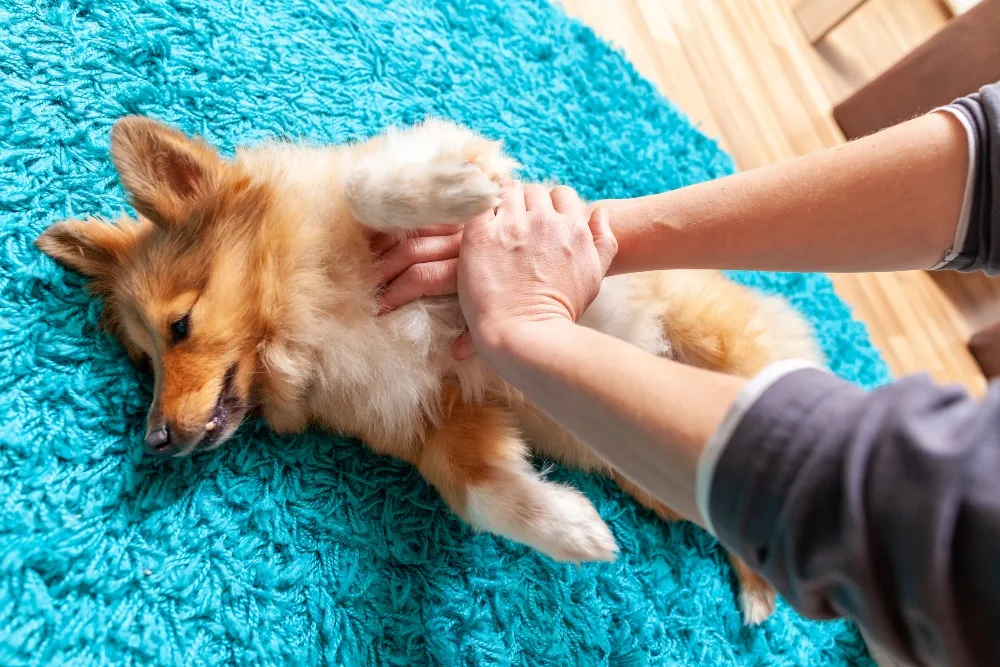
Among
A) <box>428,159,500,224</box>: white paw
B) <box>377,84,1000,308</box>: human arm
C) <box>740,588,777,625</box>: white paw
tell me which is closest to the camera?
<box>377,84,1000,308</box>: human arm

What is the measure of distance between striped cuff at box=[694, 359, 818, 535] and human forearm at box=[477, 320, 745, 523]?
0.02 metres

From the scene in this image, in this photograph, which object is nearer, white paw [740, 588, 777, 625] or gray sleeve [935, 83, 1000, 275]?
gray sleeve [935, 83, 1000, 275]

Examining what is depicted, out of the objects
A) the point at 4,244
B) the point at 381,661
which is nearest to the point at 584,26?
the point at 4,244

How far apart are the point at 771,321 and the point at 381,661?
1.82 meters

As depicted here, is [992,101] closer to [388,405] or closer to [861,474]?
[861,474]

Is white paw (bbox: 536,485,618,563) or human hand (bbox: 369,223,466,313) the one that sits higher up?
human hand (bbox: 369,223,466,313)

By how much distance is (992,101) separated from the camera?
4.55 ft

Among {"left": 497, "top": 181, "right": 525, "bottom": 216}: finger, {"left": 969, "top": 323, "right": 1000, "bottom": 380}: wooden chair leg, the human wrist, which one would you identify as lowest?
{"left": 969, "top": 323, "right": 1000, "bottom": 380}: wooden chair leg

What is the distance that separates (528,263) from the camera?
1.55 meters

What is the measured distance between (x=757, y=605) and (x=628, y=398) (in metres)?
1.63

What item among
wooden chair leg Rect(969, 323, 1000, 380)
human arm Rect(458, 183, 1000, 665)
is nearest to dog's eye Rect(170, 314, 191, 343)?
human arm Rect(458, 183, 1000, 665)

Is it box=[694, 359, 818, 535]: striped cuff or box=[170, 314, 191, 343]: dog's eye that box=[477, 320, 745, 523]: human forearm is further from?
box=[170, 314, 191, 343]: dog's eye

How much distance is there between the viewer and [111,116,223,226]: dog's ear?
1.60 meters

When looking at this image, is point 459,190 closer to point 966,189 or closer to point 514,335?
point 514,335
